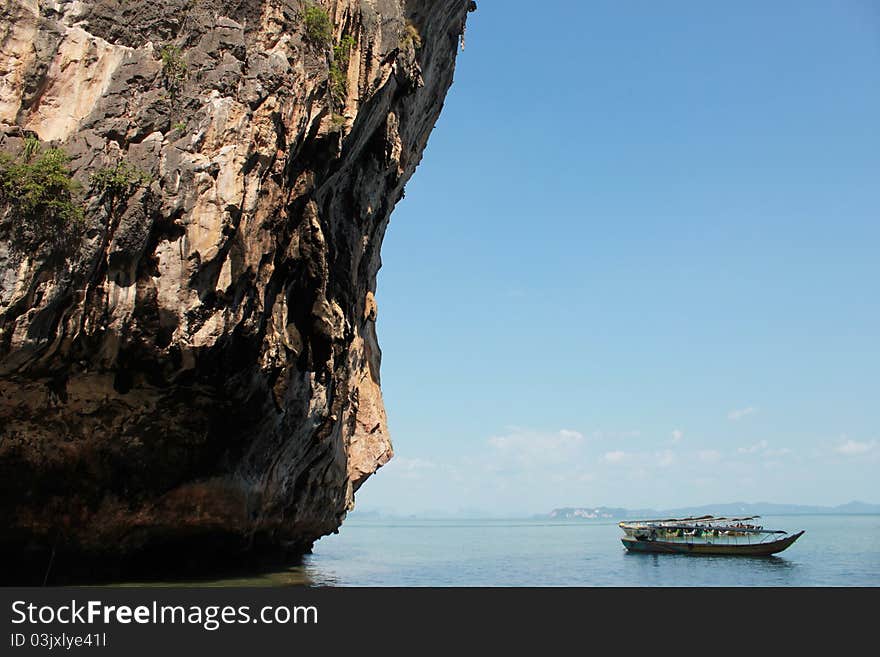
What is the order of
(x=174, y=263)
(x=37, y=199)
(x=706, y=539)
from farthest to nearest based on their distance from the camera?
(x=706, y=539)
(x=174, y=263)
(x=37, y=199)

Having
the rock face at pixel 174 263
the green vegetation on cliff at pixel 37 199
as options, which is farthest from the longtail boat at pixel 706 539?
the green vegetation on cliff at pixel 37 199

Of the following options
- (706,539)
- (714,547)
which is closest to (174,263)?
(714,547)

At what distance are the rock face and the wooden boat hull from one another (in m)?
25.2

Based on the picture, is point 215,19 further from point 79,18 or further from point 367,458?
point 367,458

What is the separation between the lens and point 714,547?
33.2m

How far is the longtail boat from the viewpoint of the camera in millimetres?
32406

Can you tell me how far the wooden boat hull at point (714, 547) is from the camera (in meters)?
32.2

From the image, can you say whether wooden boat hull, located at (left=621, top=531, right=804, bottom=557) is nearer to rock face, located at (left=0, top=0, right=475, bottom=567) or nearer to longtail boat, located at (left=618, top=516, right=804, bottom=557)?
longtail boat, located at (left=618, top=516, right=804, bottom=557)

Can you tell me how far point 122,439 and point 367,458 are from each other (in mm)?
12223

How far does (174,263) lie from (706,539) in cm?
3152

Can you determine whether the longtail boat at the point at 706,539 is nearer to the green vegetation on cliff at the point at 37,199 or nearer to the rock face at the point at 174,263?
the rock face at the point at 174,263

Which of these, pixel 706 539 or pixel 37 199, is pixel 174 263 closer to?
pixel 37 199

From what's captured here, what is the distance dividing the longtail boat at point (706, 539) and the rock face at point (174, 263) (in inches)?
988
